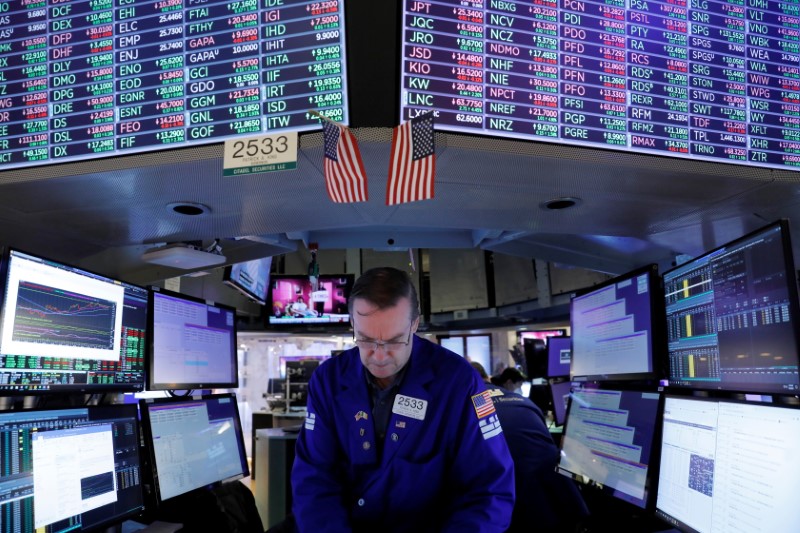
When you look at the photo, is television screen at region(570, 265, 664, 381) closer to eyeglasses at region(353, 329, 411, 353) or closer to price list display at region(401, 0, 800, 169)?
price list display at region(401, 0, 800, 169)

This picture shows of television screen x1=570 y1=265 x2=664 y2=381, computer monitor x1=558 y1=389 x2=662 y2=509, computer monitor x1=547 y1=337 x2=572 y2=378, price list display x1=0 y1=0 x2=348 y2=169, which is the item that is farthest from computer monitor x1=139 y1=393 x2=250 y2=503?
computer monitor x1=547 y1=337 x2=572 y2=378

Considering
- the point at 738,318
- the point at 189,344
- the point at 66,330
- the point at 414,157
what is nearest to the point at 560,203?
the point at 414,157

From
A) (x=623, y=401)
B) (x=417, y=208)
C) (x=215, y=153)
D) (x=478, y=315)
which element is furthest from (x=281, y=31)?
(x=478, y=315)

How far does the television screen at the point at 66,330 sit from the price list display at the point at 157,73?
63 cm

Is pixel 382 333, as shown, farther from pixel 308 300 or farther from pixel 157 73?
pixel 308 300

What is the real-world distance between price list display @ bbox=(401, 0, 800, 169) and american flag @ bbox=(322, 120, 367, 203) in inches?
10.3

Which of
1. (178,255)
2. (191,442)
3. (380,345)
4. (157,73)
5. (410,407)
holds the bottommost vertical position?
(191,442)

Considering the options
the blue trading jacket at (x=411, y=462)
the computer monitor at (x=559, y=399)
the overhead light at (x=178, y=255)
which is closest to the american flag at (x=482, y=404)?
the blue trading jacket at (x=411, y=462)

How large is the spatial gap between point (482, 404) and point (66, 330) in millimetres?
1368

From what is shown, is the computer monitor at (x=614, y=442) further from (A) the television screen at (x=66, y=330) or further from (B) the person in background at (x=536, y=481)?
(A) the television screen at (x=66, y=330)

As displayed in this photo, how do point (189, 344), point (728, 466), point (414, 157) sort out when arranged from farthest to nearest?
1. point (189, 344)
2. point (414, 157)
3. point (728, 466)

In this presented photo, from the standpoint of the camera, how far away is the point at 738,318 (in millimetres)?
1548

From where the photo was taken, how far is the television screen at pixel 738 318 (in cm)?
135

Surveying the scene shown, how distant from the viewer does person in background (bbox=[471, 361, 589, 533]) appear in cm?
237
